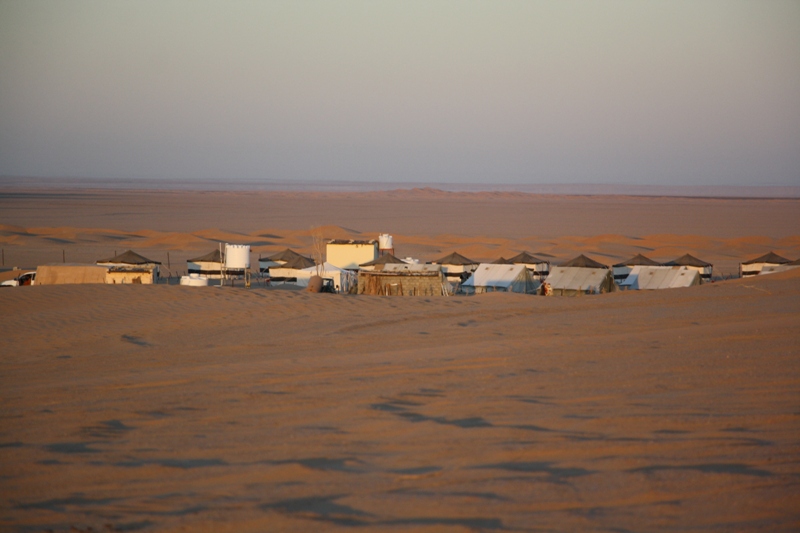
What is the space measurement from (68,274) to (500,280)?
14.0m

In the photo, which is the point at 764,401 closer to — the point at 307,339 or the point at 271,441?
the point at 271,441

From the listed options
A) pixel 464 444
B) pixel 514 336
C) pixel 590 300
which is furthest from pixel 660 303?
pixel 464 444

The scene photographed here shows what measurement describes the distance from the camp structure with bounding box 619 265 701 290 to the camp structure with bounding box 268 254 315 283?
40.0ft

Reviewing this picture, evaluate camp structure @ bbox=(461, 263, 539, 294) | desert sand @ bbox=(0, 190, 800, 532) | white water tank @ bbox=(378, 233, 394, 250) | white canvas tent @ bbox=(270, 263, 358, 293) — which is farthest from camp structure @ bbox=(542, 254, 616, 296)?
white water tank @ bbox=(378, 233, 394, 250)

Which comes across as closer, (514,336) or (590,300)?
(514,336)

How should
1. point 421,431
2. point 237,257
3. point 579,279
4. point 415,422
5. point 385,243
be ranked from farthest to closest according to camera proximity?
point 385,243
point 237,257
point 579,279
point 415,422
point 421,431

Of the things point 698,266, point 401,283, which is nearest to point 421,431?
point 401,283

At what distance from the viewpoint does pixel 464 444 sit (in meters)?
5.32

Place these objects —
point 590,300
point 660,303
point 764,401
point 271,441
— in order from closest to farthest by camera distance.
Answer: point 271,441 < point 764,401 < point 660,303 < point 590,300

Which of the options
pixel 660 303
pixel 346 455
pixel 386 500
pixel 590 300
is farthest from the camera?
pixel 590 300

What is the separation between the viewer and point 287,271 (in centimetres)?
3125

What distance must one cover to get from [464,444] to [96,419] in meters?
2.99

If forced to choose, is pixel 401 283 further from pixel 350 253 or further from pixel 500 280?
pixel 350 253

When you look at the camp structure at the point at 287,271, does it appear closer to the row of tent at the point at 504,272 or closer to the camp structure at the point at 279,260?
the row of tent at the point at 504,272
